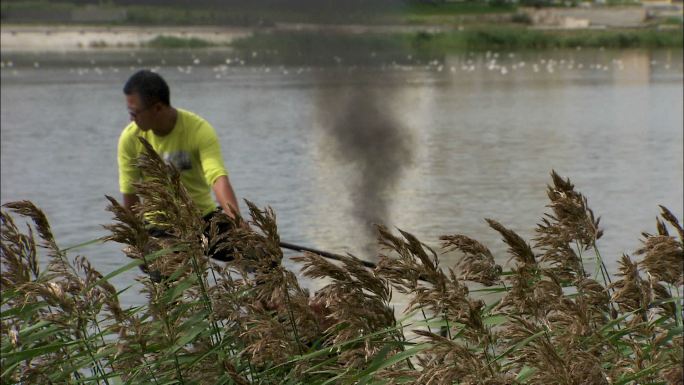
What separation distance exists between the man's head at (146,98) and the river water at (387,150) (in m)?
2.58

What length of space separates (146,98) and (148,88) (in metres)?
0.09

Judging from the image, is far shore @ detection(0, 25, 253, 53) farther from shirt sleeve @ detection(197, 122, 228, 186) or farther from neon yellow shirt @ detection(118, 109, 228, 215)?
shirt sleeve @ detection(197, 122, 228, 186)

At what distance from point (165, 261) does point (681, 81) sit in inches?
1266

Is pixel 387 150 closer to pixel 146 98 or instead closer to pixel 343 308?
pixel 146 98

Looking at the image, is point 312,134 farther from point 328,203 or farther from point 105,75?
point 105,75

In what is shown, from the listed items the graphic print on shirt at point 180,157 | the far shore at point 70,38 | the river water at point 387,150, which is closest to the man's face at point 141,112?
the graphic print on shirt at point 180,157

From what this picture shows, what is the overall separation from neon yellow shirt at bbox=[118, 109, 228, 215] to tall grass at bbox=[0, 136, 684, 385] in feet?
8.65

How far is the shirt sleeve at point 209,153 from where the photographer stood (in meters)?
6.42

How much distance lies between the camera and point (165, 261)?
12.1 ft

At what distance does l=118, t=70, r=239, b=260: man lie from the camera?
21.3ft

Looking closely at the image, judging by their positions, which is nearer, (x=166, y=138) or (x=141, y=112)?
(x=141, y=112)

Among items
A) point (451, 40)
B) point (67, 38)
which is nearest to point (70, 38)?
point (67, 38)

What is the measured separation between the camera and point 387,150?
14633 millimetres

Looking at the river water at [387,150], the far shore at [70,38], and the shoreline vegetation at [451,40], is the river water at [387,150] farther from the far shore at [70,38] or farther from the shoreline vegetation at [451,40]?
the far shore at [70,38]
